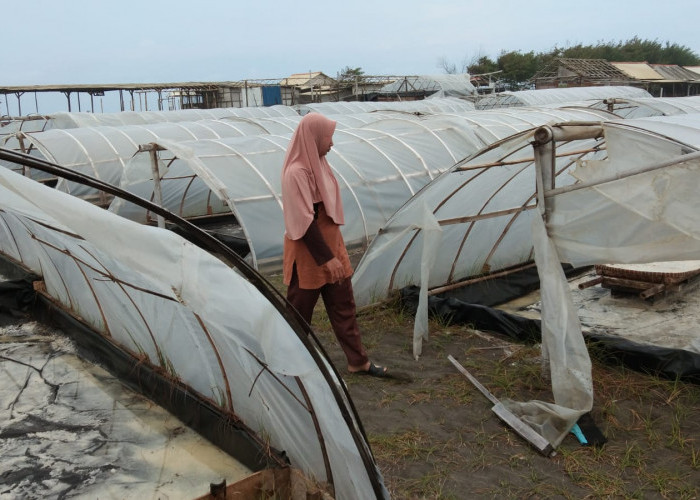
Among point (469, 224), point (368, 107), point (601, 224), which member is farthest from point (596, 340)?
point (368, 107)

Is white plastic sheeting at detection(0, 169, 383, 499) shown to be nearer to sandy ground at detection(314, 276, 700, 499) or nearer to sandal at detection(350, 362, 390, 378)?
sandy ground at detection(314, 276, 700, 499)

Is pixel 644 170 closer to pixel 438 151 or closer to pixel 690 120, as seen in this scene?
pixel 690 120

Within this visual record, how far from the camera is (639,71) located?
1457 inches

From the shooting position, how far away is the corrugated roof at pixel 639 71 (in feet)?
118

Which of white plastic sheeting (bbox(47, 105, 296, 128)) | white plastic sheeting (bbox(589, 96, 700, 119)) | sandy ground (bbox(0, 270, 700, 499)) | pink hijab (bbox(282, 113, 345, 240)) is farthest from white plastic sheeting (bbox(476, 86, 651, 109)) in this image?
pink hijab (bbox(282, 113, 345, 240))

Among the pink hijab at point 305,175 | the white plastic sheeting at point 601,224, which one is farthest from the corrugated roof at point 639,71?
the pink hijab at point 305,175

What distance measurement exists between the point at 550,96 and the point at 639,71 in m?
11.7

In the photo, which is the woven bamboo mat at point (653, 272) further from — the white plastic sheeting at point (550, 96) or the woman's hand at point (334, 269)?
the white plastic sheeting at point (550, 96)

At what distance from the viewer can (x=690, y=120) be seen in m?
5.76

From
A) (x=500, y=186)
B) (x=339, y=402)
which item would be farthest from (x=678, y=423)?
(x=500, y=186)

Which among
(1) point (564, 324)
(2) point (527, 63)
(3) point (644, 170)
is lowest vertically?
(1) point (564, 324)

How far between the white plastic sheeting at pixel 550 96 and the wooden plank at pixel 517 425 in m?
24.5

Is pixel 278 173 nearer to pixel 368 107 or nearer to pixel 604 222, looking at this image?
pixel 604 222

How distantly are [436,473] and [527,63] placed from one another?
159 feet
